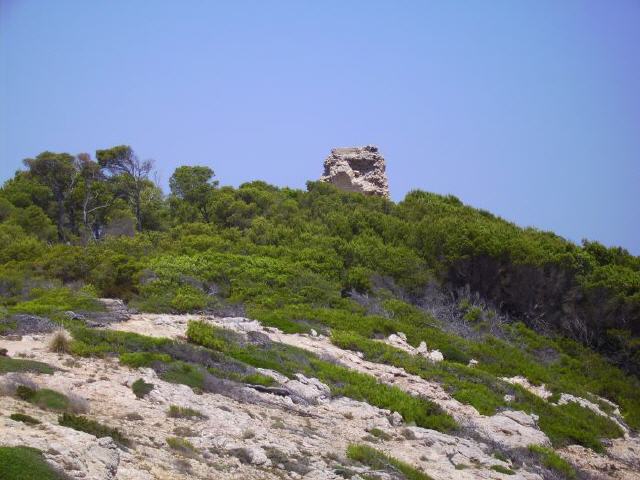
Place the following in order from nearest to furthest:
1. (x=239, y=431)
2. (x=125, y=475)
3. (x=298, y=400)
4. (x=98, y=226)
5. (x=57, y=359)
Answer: (x=125, y=475), (x=239, y=431), (x=57, y=359), (x=298, y=400), (x=98, y=226)

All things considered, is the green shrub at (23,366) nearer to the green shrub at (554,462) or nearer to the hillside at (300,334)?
the hillside at (300,334)

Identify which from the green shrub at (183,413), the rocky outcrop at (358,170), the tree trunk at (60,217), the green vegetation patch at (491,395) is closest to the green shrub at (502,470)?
the green vegetation patch at (491,395)

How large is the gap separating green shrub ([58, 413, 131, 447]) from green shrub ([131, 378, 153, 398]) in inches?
95.3

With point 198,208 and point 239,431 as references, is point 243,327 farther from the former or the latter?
point 198,208

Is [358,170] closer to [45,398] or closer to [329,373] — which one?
[329,373]

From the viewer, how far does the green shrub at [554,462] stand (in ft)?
55.9

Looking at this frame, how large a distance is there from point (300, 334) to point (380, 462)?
9.17 m

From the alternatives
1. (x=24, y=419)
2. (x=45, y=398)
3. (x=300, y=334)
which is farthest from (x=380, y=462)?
(x=300, y=334)

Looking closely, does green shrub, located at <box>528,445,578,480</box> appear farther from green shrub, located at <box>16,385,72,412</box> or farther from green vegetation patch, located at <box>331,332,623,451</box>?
green shrub, located at <box>16,385,72,412</box>

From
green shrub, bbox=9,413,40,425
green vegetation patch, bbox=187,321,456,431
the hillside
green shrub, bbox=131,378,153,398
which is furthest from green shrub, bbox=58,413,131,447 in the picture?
green vegetation patch, bbox=187,321,456,431

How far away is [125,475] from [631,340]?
2173cm

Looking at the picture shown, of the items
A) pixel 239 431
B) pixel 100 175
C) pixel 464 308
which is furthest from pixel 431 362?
pixel 100 175

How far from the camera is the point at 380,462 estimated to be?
45.1 feet

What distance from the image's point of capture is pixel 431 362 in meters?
22.0
